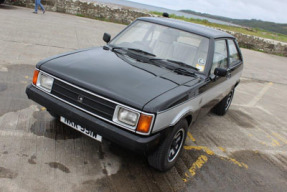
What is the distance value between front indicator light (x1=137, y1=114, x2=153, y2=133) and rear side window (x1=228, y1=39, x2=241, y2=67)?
111 inches

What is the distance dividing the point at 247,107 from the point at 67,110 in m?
4.96

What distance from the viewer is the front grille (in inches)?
110

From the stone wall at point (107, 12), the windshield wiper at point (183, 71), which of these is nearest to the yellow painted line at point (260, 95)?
the windshield wiper at point (183, 71)

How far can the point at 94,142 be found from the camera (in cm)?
363

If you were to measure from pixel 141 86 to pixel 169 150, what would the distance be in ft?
2.71

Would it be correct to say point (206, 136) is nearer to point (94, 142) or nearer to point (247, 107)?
point (94, 142)

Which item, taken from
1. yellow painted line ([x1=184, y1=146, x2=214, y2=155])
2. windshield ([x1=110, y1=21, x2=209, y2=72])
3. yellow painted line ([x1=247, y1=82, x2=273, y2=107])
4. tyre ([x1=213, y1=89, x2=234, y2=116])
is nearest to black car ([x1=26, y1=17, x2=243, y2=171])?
windshield ([x1=110, y1=21, x2=209, y2=72])

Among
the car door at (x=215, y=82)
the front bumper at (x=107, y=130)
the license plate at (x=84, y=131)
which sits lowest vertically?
the license plate at (x=84, y=131)

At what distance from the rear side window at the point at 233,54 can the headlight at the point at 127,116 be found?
2.87m

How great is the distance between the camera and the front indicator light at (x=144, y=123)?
2643mm

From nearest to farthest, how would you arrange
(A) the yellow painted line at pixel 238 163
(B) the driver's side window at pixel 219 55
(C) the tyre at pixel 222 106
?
(A) the yellow painted line at pixel 238 163 → (B) the driver's side window at pixel 219 55 → (C) the tyre at pixel 222 106

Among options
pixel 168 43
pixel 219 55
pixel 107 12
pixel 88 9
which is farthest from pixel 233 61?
pixel 107 12

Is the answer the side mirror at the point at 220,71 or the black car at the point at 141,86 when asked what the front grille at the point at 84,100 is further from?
the side mirror at the point at 220,71

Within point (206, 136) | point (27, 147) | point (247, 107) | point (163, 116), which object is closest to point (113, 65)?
point (163, 116)
